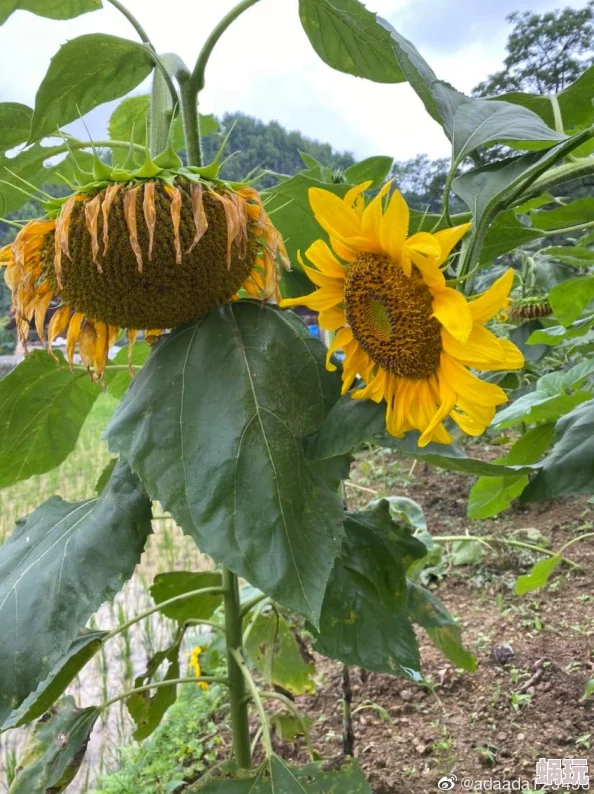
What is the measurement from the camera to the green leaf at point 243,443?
35 centimetres

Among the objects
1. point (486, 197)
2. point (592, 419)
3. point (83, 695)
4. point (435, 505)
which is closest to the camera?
point (486, 197)

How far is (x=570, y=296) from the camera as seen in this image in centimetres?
68

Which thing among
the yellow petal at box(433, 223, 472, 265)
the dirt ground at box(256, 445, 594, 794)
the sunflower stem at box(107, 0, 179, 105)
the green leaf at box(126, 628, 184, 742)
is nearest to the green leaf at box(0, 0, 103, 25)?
the sunflower stem at box(107, 0, 179, 105)

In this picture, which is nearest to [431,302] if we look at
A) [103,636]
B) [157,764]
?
[103,636]

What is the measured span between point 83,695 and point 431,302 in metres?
1.27

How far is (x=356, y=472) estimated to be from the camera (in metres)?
2.59

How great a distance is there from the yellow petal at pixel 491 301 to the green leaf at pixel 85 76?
0.96 feet

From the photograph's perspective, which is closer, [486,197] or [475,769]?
[486,197]

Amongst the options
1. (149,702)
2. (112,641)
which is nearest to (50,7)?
(149,702)

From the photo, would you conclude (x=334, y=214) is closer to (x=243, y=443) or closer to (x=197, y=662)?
(x=243, y=443)

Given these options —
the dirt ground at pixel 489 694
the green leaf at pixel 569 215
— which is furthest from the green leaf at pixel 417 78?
the dirt ground at pixel 489 694

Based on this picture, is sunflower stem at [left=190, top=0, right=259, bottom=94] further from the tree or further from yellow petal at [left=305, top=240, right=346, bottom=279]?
the tree

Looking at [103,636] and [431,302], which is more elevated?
[431,302]

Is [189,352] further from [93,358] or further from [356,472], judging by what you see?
[356,472]
